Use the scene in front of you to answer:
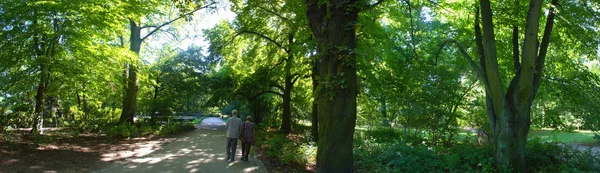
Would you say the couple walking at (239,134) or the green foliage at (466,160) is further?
the couple walking at (239,134)

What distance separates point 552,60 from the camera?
11.2 m

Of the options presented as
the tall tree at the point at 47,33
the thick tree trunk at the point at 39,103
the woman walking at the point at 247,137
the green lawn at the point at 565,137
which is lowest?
the green lawn at the point at 565,137

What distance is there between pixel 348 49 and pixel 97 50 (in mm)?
9388

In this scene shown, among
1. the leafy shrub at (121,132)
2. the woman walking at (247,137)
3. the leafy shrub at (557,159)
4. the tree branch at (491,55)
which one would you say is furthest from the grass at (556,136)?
the leafy shrub at (121,132)

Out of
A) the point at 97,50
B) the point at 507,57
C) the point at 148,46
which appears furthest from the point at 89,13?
the point at 148,46

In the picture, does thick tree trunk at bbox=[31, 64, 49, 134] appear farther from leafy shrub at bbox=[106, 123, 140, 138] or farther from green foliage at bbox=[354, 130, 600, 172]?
green foliage at bbox=[354, 130, 600, 172]

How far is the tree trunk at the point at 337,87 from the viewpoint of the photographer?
568 centimetres

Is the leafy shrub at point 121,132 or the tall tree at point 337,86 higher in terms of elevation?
the tall tree at point 337,86

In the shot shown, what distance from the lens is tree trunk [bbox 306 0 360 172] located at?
18.6 feet

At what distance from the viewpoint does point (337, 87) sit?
5699mm

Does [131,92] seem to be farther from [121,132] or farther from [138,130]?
[121,132]

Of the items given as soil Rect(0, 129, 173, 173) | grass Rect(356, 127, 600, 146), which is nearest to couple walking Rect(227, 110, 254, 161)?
soil Rect(0, 129, 173, 173)

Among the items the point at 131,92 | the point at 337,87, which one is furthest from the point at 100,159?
the point at 131,92

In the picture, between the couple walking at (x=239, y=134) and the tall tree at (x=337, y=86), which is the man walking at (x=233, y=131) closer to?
the couple walking at (x=239, y=134)
